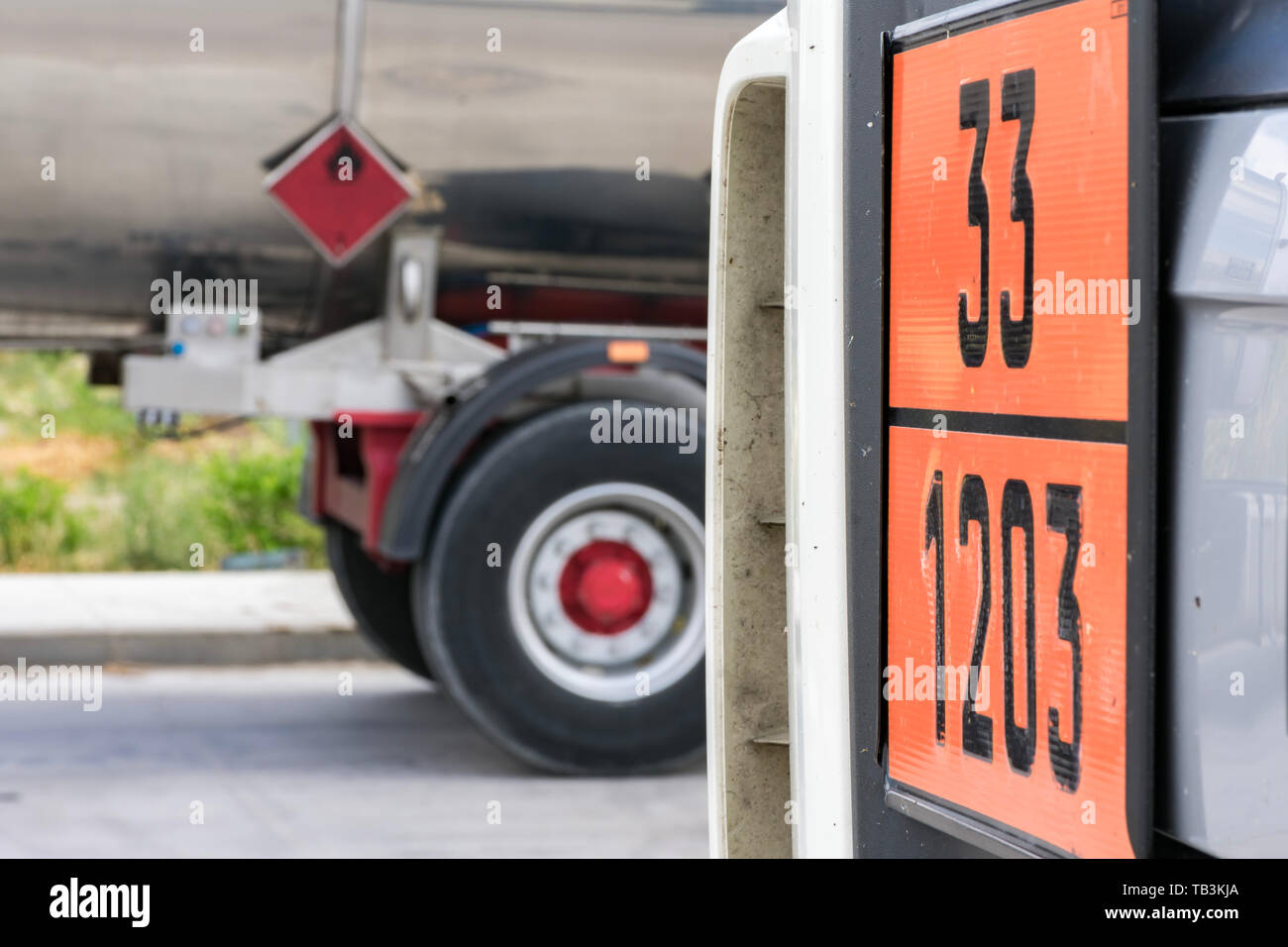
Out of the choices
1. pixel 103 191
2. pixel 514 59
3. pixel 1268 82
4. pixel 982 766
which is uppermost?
pixel 514 59

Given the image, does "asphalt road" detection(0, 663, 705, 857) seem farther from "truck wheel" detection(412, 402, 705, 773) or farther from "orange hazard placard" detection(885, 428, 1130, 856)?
"orange hazard placard" detection(885, 428, 1130, 856)

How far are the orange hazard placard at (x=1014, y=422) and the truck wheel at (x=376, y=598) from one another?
17.5 ft

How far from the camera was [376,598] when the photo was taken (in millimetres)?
7000

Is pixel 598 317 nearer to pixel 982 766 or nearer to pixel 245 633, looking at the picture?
pixel 245 633

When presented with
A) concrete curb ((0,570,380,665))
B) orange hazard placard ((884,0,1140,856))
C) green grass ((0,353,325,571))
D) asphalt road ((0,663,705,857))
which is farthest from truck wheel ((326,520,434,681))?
orange hazard placard ((884,0,1140,856))

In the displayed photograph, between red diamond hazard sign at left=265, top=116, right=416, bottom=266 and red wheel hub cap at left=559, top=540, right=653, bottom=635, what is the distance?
129cm

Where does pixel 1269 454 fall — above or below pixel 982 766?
above

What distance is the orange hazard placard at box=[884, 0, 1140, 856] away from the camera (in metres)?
1.52

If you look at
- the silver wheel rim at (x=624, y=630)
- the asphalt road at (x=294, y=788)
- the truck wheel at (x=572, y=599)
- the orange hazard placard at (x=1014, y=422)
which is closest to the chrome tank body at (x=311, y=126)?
the truck wheel at (x=572, y=599)

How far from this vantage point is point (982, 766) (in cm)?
170
